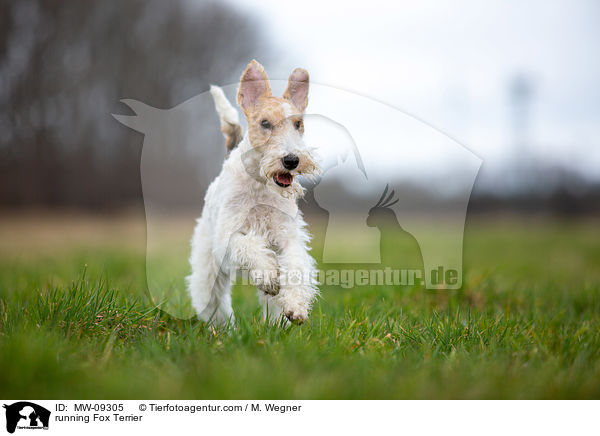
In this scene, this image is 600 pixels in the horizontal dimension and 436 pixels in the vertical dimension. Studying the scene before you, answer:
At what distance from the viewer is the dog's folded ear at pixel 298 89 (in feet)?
10.2

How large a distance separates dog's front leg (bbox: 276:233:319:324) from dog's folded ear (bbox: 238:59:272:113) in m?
1.01

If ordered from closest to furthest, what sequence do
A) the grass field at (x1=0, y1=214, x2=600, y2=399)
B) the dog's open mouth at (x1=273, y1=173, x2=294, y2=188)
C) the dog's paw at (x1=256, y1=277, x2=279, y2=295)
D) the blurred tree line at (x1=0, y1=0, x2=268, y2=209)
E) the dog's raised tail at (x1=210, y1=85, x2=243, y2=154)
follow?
the grass field at (x1=0, y1=214, x2=600, y2=399), the dog's paw at (x1=256, y1=277, x2=279, y2=295), the dog's open mouth at (x1=273, y1=173, x2=294, y2=188), the dog's raised tail at (x1=210, y1=85, x2=243, y2=154), the blurred tree line at (x1=0, y1=0, x2=268, y2=209)

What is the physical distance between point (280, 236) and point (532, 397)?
179 cm

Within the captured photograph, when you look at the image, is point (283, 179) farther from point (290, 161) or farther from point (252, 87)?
point (252, 87)

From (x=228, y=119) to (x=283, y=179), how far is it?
2.94ft

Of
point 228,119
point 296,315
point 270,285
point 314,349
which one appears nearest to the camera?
point 314,349

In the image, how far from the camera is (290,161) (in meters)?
2.89

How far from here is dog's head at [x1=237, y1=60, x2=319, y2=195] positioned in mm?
2930

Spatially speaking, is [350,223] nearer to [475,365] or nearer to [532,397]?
[475,365]

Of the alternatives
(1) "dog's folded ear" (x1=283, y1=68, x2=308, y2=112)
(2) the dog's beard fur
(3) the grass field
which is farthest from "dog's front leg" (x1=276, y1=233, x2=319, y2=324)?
(1) "dog's folded ear" (x1=283, y1=68, x2=308, y2=112)

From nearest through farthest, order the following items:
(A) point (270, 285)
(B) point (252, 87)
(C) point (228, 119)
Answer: (A) point (270, 285) < (B) point (252, 87) < (C) point (228, 119)

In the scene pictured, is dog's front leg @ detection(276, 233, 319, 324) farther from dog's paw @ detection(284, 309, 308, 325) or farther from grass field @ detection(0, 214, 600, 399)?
grass field @ detection(0, 214, 600, 399)
